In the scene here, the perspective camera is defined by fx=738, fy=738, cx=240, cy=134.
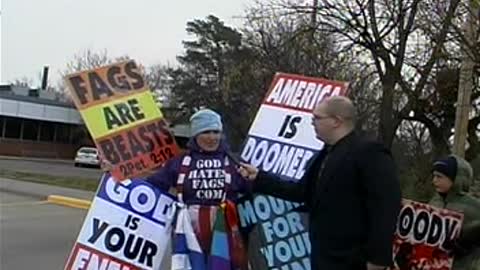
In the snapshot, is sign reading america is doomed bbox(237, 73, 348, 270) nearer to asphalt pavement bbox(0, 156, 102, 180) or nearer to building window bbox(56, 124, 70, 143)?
asphalt pavement bbox(0, 156, 102, 180)

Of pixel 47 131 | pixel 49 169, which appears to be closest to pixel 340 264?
pixel 49 169

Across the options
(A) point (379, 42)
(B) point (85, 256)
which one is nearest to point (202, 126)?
(B) point (85, 256)

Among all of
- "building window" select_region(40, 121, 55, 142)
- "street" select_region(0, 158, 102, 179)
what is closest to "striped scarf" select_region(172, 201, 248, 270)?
"street" select_region(0, 158, 102, 179)

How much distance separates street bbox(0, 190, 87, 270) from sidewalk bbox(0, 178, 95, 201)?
3.25 feet

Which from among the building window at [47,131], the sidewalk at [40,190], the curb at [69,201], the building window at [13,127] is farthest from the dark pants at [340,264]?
the building window at [47,131]

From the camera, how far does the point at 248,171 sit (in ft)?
16.9

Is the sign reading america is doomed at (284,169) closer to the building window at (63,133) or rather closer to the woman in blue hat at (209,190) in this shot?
the woman in blue hat at (209,190)

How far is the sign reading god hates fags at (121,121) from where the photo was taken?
5535 millimetres

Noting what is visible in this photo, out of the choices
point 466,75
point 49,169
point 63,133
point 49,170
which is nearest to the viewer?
point 466,75

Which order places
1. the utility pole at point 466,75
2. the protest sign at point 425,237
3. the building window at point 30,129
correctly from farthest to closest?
the building window at point 30,129 < the utility pole at point 466,75 < the protest sign at point 425,237

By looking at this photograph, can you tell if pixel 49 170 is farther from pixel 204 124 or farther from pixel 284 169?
pixel 204 124

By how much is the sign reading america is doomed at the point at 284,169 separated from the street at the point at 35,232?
4.10 meters

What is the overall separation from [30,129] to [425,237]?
51.1m

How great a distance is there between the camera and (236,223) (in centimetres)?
523
